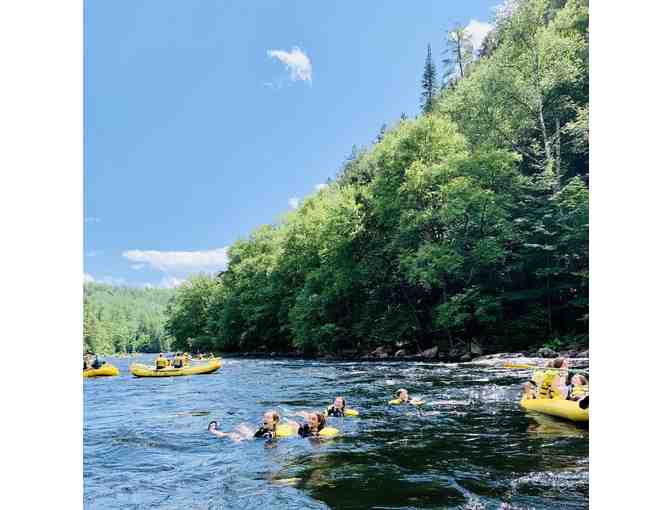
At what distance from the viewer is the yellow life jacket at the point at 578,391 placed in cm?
518

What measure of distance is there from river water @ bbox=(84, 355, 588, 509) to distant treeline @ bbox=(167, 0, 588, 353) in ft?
11.1

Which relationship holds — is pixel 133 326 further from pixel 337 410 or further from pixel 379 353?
pixel 337 410

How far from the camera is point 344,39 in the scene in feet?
19.9

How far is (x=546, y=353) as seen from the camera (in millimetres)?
9766

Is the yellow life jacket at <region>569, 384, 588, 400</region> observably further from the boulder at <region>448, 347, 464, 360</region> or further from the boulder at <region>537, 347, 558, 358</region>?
the boulder at <region>448, 347, 464, 360</region>

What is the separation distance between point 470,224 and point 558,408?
9.76 metres

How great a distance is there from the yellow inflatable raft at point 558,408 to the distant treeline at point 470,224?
3.12 m

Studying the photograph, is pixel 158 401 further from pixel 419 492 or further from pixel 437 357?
pixel 437 357

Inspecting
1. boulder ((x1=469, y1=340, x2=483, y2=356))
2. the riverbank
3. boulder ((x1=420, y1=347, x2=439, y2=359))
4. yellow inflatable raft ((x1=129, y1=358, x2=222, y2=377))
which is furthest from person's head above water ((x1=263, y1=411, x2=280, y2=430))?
boulder ((x1=420, y1=347, x2=439, y2=359))

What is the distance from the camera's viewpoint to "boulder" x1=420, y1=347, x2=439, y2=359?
48.3 ft

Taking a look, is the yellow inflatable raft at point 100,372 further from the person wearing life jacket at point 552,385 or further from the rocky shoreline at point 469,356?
the person wearing life jacket at point 552,385
